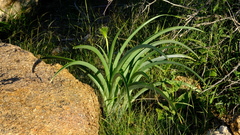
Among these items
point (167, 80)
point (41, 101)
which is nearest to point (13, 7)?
point (167, 80)

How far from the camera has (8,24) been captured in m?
4.75

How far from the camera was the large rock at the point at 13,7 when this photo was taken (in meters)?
4.93

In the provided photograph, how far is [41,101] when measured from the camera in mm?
2461

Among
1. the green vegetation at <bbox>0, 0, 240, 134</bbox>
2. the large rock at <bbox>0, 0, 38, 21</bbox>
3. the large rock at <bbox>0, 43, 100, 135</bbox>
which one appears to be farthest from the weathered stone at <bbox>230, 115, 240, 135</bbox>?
the large rock at <bbox>0, 0, 38, 21</bbox>

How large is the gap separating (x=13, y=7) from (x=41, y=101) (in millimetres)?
2932

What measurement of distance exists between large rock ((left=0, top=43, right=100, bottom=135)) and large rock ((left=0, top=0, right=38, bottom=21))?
7.16 feet

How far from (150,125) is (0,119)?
118cm

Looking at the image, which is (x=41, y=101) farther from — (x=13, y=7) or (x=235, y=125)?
(x=13, y=7)

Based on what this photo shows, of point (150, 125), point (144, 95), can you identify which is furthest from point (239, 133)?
point (144, 95)

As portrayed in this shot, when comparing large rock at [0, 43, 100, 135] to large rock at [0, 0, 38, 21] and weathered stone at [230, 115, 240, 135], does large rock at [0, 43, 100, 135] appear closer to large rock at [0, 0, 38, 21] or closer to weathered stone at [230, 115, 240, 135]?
weathered stone at [230, 115, 240, 135]

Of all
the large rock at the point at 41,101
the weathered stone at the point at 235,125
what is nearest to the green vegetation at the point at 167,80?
the weathered stone at the point at 235,125

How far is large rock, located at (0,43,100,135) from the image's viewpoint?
229 cm

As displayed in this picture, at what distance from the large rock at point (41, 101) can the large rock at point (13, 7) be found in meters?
2.18

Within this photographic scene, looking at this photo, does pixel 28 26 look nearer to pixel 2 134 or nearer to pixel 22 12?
pixel 22 12
